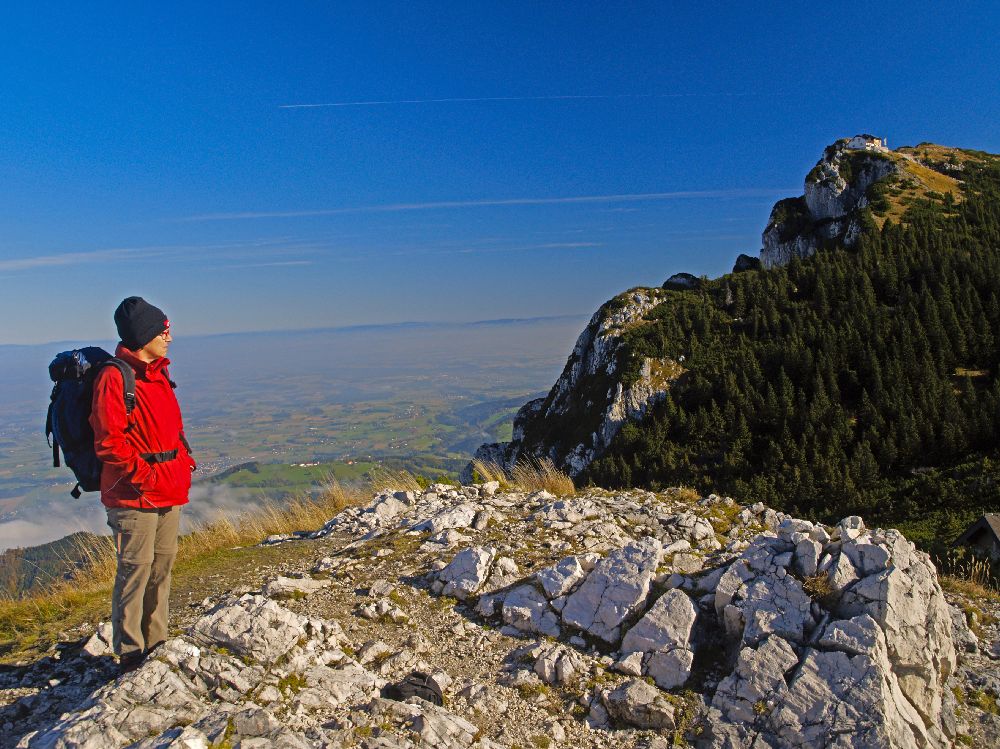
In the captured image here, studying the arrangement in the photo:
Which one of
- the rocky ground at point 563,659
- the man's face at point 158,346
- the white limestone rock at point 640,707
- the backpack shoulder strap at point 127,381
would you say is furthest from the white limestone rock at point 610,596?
the man's face at point 158,346

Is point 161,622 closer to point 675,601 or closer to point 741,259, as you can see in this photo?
point 675,601

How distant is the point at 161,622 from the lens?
18.5 ft

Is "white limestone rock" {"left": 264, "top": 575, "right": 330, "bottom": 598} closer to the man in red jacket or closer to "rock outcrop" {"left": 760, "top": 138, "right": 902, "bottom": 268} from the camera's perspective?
the man in red jacket

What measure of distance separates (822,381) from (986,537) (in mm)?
40533

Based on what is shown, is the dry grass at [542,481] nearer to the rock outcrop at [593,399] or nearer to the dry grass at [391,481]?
the dry grass at [391,481]

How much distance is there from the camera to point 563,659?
5.94 metres

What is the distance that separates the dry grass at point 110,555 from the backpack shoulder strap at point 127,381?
11.1ft

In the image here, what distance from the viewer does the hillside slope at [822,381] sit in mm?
46438

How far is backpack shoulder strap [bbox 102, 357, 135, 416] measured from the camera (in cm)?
517

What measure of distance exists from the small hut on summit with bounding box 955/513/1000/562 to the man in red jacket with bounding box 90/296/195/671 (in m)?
24.5

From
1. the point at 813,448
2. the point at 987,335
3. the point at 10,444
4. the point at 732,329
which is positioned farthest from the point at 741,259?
the point at 10,444

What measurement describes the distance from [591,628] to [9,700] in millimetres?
5646

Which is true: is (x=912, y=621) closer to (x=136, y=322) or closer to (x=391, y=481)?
(x=136, y=322)

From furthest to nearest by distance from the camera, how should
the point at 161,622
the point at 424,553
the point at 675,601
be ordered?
A: the point at 424,553
the point at 675,601
the point at 161,622
